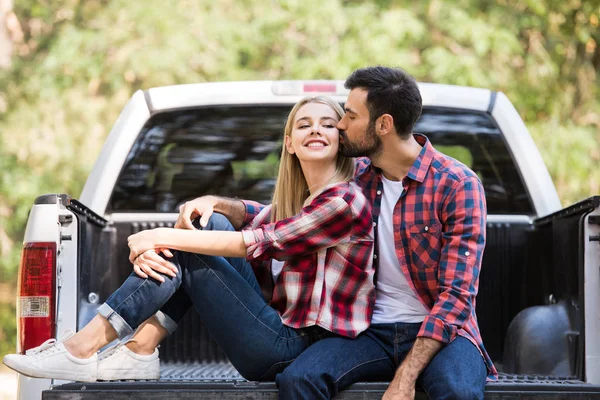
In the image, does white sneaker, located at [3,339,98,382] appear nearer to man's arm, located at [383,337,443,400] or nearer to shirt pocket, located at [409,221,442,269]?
man's arm, located at [383,337,443,400]

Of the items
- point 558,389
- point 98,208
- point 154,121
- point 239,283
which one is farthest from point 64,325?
point 558,389

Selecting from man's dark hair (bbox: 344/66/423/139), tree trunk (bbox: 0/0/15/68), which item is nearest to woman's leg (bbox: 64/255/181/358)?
man's dark hair (bbox: 344/66/423/139)

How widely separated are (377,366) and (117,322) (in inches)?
36.1

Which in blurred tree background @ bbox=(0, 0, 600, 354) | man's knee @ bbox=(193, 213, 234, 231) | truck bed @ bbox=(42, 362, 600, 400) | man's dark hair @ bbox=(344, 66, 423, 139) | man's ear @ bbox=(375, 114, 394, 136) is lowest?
truck bed @ bbox=(42, 362, 600, 400)

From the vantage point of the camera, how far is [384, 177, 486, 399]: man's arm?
10.2ft

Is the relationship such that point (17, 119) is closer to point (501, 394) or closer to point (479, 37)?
point (479, 37)

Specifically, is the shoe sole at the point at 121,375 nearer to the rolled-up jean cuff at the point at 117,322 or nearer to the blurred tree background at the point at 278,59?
the rolled-up jean cuff at the point at 117,322

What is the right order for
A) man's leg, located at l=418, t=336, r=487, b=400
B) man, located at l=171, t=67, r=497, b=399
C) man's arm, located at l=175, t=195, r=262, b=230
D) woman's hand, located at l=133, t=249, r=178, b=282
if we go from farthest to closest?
man's arm, located at l=175, t=195, r=262, b=230 → woman's hand, located at l=133, t=249, r=178, b=282 → man, located at l=171, t=67, r=497, b=399 → man's leg, located at l=418, t=336, r=487, b=400

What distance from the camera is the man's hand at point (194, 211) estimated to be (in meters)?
3.55

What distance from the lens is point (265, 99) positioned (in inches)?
179

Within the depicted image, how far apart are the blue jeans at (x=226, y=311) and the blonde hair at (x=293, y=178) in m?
0.32

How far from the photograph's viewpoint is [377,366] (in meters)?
3.29

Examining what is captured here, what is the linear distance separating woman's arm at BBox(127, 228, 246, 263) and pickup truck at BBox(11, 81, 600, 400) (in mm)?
319

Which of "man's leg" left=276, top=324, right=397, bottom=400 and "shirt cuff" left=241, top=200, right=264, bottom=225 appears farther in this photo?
"shirt cuff" left=241, top=200, right=264, bottom=225
